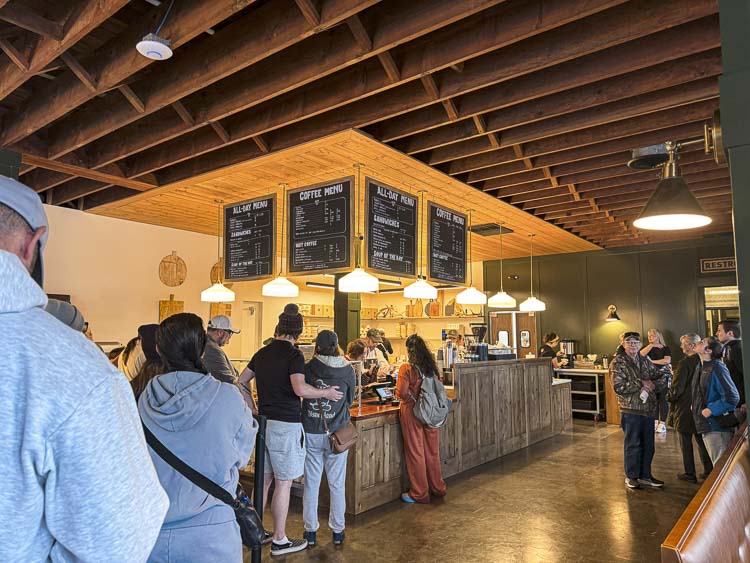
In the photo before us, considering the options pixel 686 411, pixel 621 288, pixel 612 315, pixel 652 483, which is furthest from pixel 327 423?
pixel 621 288

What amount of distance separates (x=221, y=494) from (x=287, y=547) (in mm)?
2146

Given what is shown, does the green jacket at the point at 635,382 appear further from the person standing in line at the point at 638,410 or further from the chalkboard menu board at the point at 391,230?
the chalkboard menu board at the point at 391,230

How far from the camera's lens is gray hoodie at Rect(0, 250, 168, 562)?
0.80 metres

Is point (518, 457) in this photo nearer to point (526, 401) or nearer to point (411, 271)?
point (526, 401)

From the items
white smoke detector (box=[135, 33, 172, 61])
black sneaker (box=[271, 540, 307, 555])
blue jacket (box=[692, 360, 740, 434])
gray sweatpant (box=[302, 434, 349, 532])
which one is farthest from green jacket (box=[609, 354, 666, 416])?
white smoke detector (box=[135, 33, 172, 61])

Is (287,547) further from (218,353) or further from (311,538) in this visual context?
(218,353)

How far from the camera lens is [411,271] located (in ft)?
18.6

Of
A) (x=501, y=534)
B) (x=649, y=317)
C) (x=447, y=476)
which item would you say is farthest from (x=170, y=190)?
(x=649, y=317)

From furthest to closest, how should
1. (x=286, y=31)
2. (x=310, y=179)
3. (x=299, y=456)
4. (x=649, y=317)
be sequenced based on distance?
(x=649, y=317) < (x=310, y=179) < (x=299, y=456) < (x=286, y=31)

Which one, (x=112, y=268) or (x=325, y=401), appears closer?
(x=325, y=401)

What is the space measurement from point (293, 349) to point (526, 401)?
447 centimetres

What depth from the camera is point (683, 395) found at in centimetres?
554

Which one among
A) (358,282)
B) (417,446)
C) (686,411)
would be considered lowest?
(417,446)

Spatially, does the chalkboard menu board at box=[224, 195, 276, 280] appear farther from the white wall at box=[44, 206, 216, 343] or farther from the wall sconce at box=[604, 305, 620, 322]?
the wall sconce at box=[604, 305, 620, 322]
